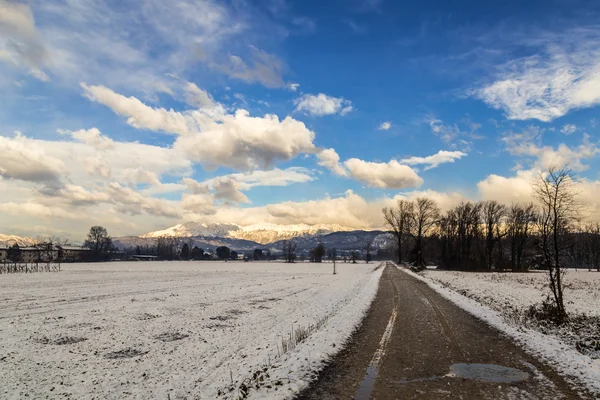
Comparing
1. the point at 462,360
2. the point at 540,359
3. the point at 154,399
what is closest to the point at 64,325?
the point at 154,399

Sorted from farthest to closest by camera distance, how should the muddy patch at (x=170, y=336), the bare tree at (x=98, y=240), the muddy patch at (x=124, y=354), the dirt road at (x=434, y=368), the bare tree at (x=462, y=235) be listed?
the bare tree at (x=98, y=240), the bare tree at (x=462, y=235), the muddy patch at (x=170, y=336), the muddy patch at (x=124, y=354), the dirt road at (x=434, y=368)

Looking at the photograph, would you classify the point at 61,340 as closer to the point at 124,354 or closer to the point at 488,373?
the point at 124,354

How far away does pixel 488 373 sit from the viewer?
9.09 metres

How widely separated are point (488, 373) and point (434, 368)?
1.21m

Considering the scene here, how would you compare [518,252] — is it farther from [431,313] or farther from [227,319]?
[227,319]

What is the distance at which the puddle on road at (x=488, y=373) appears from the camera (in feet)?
28.3

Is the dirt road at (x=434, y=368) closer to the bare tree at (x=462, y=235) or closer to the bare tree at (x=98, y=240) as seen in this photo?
the bare tree at (x=462, y=235)

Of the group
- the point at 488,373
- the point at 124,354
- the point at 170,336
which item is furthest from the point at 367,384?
the point at 170,336

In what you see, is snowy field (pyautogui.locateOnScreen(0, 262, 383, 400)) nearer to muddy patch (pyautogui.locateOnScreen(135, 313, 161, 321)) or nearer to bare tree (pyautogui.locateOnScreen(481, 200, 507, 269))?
muddy patch (pyautogui.locateOnScreen(135, 313, 161, 321))

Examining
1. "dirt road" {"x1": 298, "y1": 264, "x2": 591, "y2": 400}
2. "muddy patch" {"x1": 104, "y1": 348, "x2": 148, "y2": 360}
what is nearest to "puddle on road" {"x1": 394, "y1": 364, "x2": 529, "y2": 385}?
"dirt road" {"x1": 298, "y1": 264, "x2": 591, "y2": 400}

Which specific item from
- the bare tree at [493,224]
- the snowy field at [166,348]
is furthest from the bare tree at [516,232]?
the snowy field at [166,348]

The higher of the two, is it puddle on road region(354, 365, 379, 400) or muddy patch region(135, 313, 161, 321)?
puddle on road region(354, 365, 379, 400)

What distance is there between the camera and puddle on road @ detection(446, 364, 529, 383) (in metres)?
8.64

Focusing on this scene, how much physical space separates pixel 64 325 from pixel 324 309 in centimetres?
1231
